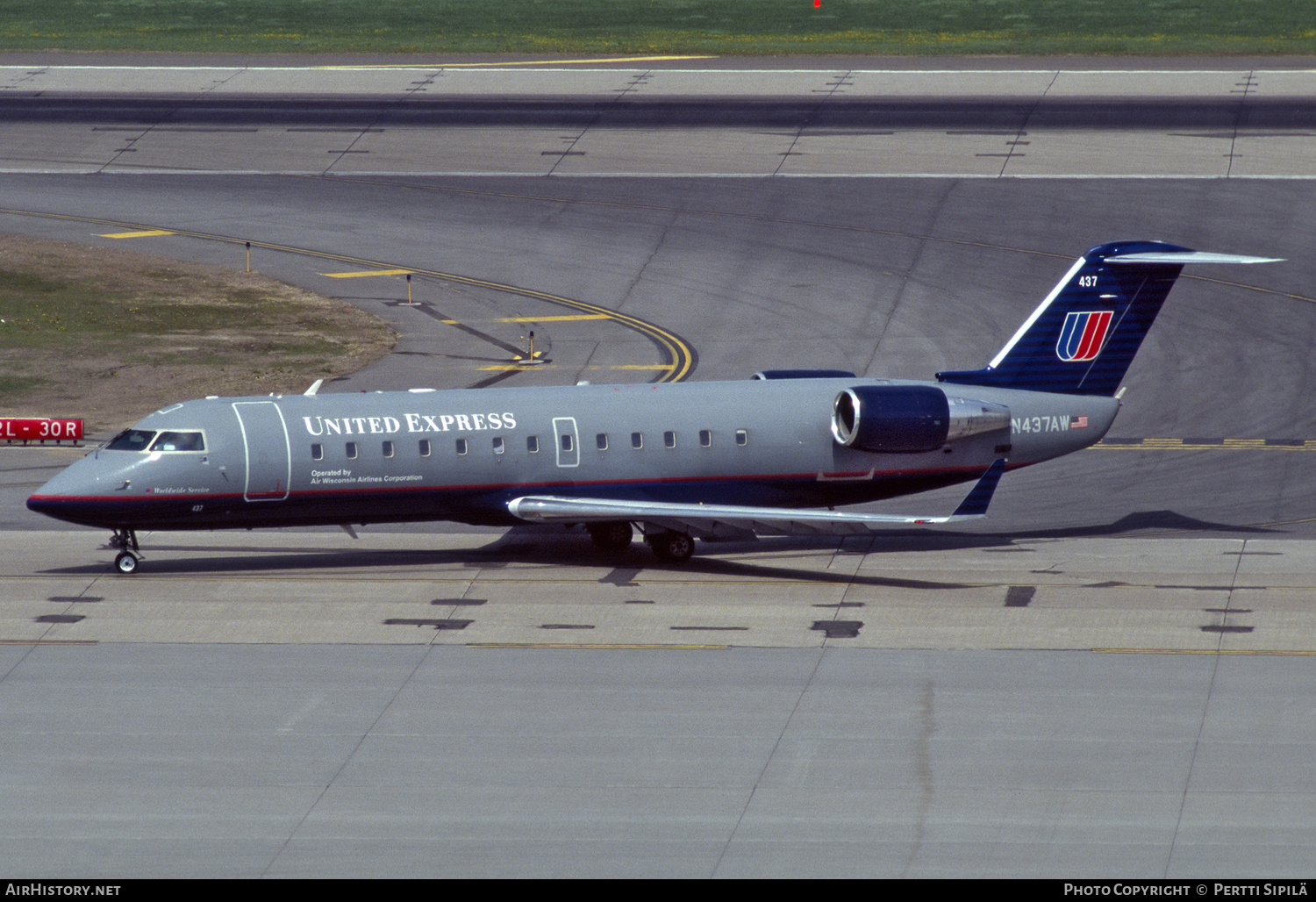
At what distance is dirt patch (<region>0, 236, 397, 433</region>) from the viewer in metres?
51.2

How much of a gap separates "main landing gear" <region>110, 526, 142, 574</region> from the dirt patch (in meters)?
12.9

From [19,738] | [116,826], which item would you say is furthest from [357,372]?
[116,826]

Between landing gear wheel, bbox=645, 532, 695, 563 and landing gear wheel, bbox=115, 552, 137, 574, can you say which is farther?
landing gear wheel, bbox=645, 532, 695, 563

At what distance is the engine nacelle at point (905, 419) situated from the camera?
36.3 m

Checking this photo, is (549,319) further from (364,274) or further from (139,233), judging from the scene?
(139,233)

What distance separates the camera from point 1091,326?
1535 inches

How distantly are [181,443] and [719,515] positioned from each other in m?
10.2

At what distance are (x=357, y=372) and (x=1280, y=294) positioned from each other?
2872 cm

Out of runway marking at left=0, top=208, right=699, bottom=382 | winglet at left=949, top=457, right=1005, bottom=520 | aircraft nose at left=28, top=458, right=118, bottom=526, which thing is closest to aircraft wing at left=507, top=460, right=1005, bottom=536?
winglet at left=949, top=457, right=1005, bottom=520

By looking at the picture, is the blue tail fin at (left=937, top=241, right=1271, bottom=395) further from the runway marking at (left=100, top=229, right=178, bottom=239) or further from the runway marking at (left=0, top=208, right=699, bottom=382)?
the runway marking at (left=100, top=229, right=178, bottom=239)

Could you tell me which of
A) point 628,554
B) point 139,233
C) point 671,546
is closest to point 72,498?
point 628,554

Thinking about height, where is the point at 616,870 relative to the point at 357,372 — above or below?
above

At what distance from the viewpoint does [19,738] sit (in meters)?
26.7

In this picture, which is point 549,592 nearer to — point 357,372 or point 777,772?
point 777,772
